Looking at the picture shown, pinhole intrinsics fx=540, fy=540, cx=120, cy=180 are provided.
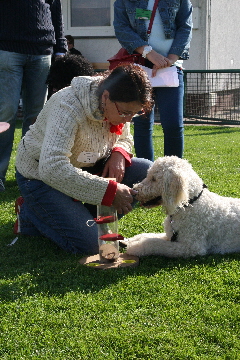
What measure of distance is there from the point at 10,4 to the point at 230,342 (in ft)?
12.9

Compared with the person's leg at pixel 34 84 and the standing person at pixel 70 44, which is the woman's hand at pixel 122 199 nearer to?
the person's leg at pixel 34 84

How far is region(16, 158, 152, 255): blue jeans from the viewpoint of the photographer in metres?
3.73

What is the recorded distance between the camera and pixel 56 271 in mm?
3420

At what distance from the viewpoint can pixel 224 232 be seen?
145 inches

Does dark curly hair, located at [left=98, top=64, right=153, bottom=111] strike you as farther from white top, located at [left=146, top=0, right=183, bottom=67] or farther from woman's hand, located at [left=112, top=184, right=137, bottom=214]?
white top, located at [left=146, top=0, right=183, bottom=67]

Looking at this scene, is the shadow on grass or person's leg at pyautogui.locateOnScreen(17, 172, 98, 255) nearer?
the shadow on grass

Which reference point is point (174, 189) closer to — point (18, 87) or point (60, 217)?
point (60, 217)

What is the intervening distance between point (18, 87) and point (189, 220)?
2492 millimetres

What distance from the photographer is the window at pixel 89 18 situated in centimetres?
1284

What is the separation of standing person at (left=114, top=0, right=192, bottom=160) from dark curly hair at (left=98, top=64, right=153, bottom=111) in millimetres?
1542

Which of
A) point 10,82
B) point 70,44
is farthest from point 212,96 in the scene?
point 10,82

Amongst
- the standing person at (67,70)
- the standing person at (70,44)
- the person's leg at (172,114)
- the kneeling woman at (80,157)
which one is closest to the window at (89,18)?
the standing person at (70,44)

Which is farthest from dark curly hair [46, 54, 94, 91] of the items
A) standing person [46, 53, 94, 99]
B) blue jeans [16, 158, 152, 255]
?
blue jeans [16, 158, 152, 255]

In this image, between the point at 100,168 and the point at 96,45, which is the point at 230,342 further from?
the point at 96,45
